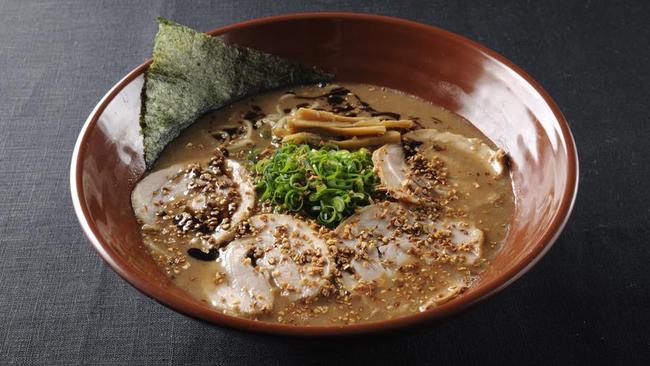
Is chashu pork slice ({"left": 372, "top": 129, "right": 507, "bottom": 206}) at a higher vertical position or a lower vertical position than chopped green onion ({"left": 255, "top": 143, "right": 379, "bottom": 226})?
higher

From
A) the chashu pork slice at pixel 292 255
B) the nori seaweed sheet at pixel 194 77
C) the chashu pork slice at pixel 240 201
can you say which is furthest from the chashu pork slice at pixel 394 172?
the nori seaweed sheet at pixel 194 77

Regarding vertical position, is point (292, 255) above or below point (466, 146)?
below

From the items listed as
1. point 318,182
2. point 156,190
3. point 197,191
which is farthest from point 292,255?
point 156,190

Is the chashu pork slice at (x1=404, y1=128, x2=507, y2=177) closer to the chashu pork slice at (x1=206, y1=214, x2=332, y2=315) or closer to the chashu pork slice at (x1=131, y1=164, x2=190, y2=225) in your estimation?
the chashu pork slice at (x1=206, y1=214, x2=332, y2=315)

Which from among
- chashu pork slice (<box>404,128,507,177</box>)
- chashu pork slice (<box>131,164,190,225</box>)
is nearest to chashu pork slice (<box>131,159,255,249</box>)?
chashu pork slice (<box>131,164,190,225</box>)

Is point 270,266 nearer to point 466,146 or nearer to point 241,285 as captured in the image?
point 241,285

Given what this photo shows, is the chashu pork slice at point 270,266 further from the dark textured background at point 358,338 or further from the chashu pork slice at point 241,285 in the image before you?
the dark textured background at point 358,338

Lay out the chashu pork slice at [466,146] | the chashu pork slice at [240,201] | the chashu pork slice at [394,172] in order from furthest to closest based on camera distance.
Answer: the chashu pork slice at [466,146]
the chashu pork slice at [394,172]
the chashu pork slice at [240,201]
